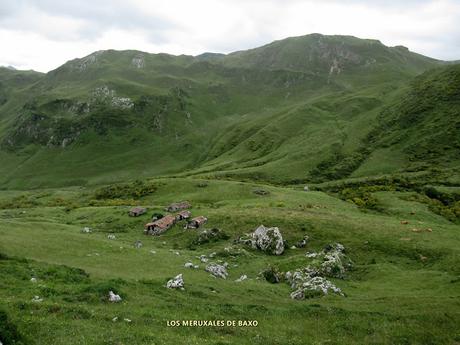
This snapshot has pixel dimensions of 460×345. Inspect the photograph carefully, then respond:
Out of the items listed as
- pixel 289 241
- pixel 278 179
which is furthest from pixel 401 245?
pixel 278 179

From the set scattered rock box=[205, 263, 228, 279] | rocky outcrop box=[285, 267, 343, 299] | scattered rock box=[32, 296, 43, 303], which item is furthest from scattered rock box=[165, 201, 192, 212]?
scattered rock box=[32, 296, 43, 303]

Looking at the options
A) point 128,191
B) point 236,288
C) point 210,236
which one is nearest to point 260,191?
point 210,236

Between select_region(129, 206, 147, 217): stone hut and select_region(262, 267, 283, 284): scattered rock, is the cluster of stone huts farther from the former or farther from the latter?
select_region(262, 267, 283, 284): scattered rock

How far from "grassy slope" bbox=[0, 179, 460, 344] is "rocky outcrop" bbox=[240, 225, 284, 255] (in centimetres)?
142

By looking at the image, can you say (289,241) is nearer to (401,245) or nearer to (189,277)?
(401,245)

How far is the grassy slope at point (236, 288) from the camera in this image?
23141 millimetres

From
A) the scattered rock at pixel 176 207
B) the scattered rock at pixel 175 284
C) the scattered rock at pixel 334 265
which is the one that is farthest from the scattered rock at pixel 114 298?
the scattered rock at pixel 176 207

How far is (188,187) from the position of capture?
108 m

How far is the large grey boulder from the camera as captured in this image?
52969 millimetres

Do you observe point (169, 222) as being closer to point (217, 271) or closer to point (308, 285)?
point (217, 271)

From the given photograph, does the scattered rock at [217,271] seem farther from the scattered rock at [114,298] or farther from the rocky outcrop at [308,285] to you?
the scattered rock at [114,298]

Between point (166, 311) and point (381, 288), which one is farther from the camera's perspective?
point (381, 288)

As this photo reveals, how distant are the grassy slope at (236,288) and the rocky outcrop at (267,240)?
1.42m

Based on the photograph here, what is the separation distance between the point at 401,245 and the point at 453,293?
54.7 feet
